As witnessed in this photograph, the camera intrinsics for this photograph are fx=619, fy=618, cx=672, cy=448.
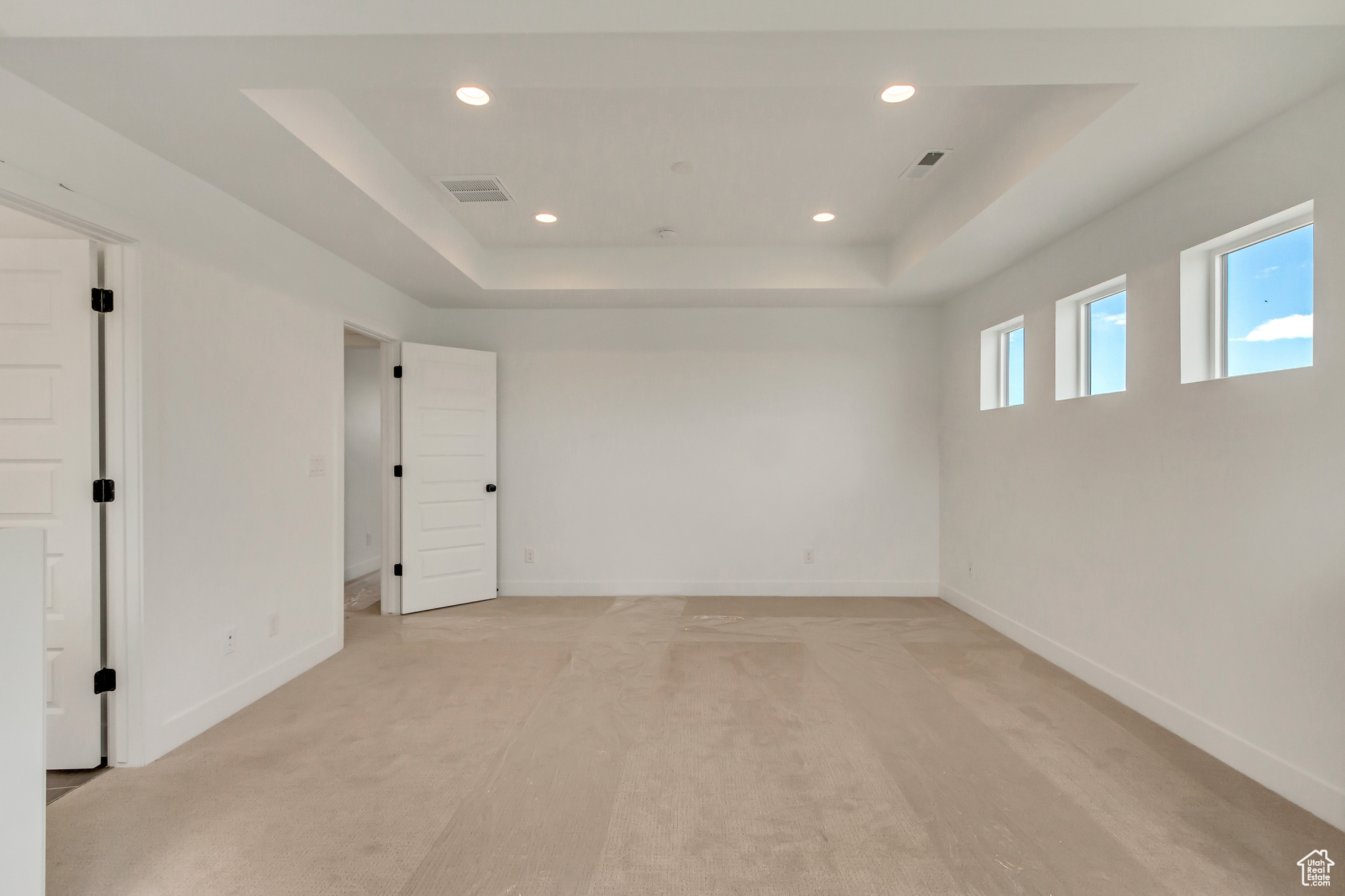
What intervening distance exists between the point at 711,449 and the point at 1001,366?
2.35m

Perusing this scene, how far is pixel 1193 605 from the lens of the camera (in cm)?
267

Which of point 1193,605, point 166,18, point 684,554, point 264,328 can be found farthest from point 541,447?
point 1193,605

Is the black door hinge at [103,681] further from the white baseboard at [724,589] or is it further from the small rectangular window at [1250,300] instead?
the small rectangular window at [1250,300]

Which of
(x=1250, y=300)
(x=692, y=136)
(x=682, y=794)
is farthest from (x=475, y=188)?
(x=1250, y=300)

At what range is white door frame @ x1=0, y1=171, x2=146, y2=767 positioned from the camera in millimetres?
2473

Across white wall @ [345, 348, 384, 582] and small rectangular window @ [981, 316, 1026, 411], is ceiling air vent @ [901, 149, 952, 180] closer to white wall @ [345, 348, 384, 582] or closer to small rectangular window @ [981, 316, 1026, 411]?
small rectangular window @ [981, 316, 1026, 411]

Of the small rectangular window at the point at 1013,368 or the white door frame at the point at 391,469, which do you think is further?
the white door frame at the point at 391,469

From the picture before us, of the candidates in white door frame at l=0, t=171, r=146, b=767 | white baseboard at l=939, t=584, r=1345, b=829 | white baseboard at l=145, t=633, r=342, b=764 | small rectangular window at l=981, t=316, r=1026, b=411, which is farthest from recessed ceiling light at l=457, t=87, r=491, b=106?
white baseboard at l=939, t=584, r=1345, b=829

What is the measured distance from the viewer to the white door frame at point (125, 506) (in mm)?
2473

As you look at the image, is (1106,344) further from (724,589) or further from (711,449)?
(724,589)

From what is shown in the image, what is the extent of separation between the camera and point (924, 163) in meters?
3.25

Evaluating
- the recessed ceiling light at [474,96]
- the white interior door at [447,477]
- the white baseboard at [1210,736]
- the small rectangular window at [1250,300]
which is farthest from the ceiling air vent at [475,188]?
the white baseboard at [1210,736]

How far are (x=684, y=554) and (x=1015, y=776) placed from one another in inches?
130

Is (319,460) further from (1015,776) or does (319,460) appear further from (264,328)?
(1015,776)
